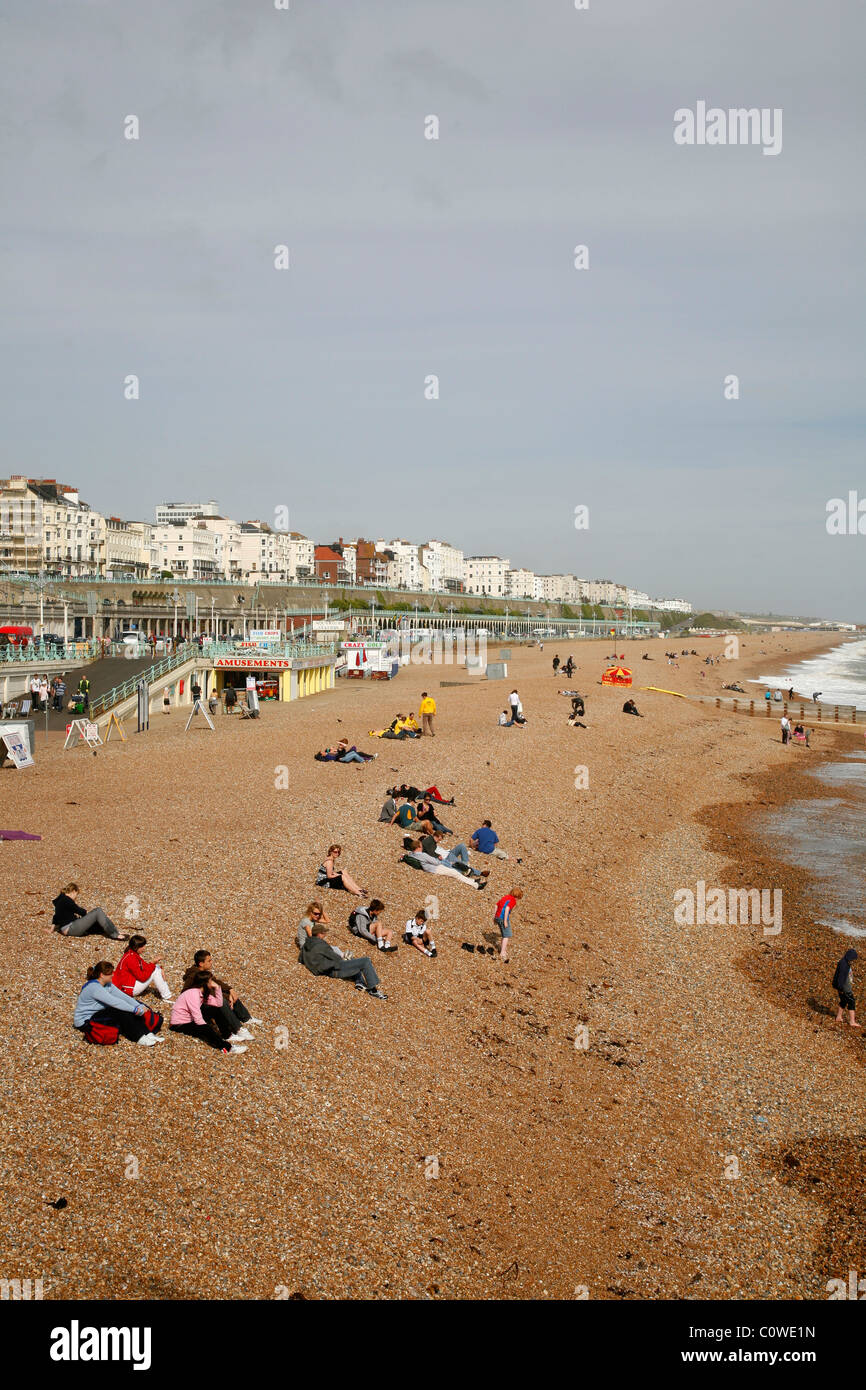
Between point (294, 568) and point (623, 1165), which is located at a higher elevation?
point (294, 568)

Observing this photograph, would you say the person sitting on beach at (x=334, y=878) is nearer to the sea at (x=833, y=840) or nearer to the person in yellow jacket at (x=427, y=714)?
the sea at (x=833, y=840)

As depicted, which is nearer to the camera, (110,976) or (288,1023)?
(110,976)

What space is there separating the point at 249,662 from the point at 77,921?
28898mm

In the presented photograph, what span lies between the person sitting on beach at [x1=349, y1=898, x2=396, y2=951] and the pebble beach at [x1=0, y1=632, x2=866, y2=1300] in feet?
1.04

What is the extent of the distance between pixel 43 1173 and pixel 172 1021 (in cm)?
237

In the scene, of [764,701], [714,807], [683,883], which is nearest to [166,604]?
[764,701]

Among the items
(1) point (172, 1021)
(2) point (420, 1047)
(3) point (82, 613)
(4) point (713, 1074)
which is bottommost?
(4) point (713, 1074)

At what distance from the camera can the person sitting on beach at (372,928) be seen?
12781 millimetres

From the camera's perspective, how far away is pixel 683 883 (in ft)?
61.7

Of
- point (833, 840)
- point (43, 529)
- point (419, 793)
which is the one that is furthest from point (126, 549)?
point (833, 840)

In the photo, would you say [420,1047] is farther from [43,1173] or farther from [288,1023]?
[43,1173]

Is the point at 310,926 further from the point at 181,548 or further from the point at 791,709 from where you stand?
the point at 181,548

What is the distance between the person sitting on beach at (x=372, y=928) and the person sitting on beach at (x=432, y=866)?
10.8 feet
